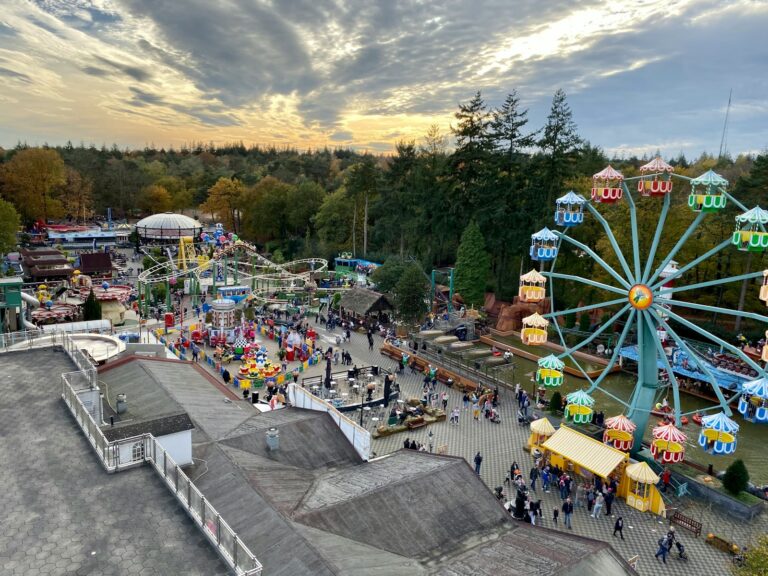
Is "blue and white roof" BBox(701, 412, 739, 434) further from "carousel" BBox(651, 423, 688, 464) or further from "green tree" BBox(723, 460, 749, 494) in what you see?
"green tree" BBox(723, 460, 749, 494)

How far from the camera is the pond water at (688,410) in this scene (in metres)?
23.4

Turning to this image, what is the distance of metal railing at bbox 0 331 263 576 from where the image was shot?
8.25m

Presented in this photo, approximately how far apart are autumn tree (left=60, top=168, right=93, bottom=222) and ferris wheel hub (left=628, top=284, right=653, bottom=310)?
84235 mm

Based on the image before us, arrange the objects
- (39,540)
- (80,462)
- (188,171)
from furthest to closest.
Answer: (188,171), (80,462), (39,540)

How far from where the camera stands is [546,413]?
26.6 metres

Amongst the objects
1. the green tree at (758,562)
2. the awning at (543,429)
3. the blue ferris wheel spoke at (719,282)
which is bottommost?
the awning at (543,429)

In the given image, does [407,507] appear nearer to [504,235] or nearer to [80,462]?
[80,462]

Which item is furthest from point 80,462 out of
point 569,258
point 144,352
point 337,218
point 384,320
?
point 337,218

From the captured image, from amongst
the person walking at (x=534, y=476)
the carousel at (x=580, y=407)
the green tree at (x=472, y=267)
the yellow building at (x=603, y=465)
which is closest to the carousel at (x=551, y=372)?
the carousel at (x=580, y=407)

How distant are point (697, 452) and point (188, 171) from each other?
116656 millimetres

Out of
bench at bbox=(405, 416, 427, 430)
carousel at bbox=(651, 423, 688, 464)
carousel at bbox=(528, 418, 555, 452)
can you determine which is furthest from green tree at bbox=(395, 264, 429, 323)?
carousel at bbox=(651, 423, 688, 464)

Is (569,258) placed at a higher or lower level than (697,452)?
higher

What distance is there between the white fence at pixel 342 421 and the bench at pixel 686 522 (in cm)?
1068

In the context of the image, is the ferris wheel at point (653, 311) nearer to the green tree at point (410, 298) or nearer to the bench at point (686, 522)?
the bench at point (686, 522)
